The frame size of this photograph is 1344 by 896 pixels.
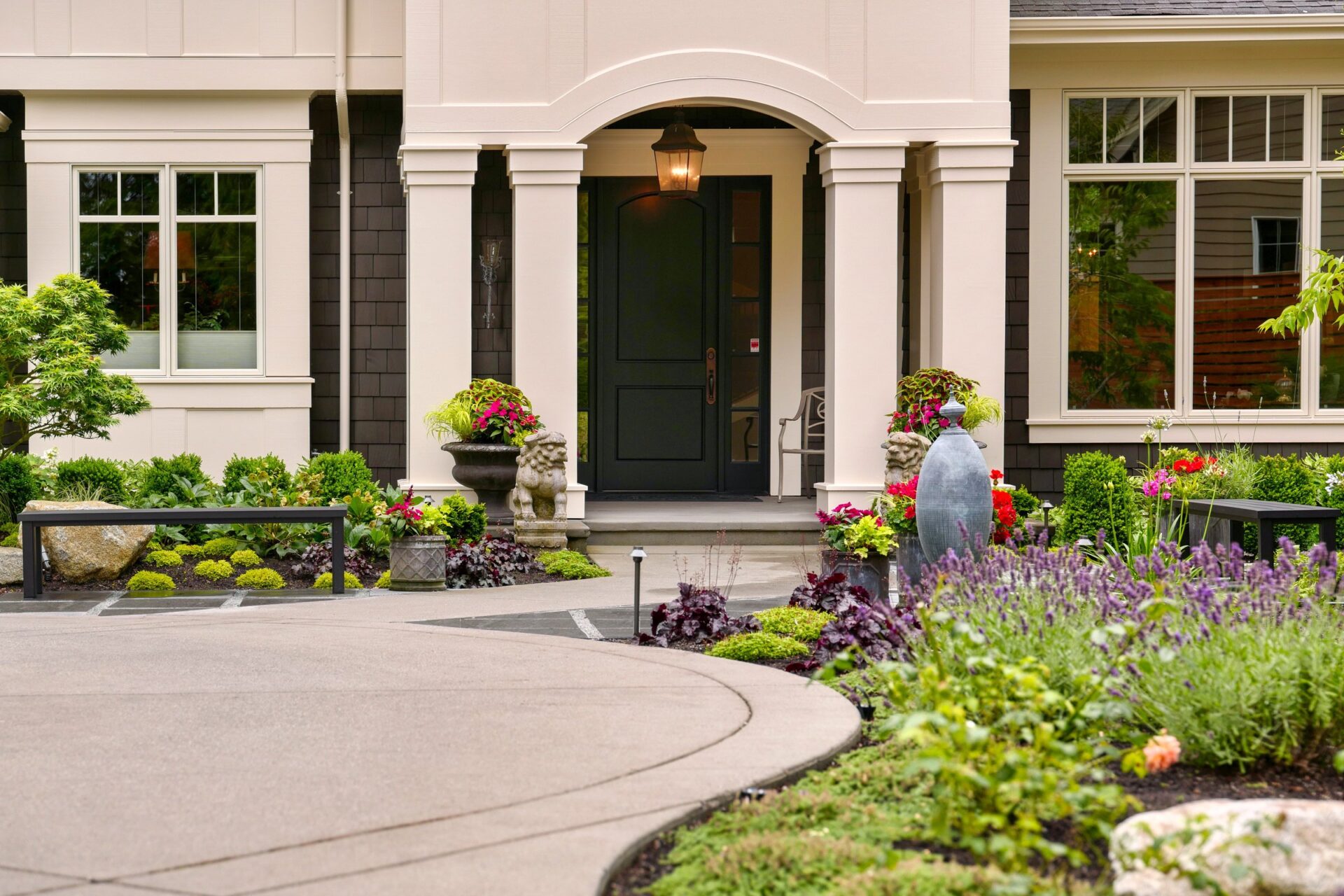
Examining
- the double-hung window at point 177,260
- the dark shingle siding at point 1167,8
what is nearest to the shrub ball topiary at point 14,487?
the double-hung window at point 177,260

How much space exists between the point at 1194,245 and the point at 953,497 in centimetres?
588

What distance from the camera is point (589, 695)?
5180mm

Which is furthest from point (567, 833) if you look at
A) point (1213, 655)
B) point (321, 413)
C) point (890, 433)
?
point (321, 413)

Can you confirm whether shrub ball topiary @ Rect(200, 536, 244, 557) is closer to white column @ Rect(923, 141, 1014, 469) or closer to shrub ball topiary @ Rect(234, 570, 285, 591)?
shrub ball topiary @ Rect(234, 570, 285, 591)

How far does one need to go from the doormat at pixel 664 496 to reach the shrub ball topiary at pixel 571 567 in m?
2.71

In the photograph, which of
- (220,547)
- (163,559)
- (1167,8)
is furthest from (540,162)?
(1167,8)

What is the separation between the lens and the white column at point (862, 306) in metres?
10.4

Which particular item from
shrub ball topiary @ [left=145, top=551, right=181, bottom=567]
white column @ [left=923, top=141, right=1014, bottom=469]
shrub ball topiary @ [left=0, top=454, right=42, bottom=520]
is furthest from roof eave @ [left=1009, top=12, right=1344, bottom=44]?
shrub ball topiary @ [left=0, top=454, right=42, bottom=520]

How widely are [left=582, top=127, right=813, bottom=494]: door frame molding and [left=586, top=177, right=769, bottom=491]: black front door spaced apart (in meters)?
0.12

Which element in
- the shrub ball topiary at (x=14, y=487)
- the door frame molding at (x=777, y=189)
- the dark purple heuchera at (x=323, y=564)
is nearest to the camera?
the dark purple heuchera at (x=323, y=564)

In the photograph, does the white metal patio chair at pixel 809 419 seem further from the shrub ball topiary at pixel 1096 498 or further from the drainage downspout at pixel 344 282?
the drainage downspout at pixel 344 282

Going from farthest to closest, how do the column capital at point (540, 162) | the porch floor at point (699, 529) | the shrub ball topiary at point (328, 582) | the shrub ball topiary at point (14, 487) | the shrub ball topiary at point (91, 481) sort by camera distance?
the column capital at point (540, 162), the porch floor at point (699, 529), the shrub ball topiary at point (91, 481), the shrub ball topiary at point (14, 487), the shrub ball topiary at point (328, 582)

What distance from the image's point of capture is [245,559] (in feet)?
29.2

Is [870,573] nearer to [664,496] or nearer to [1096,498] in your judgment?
[1096,498]
